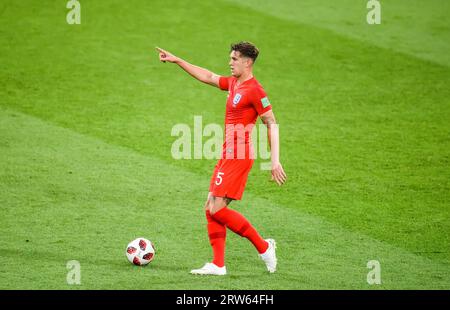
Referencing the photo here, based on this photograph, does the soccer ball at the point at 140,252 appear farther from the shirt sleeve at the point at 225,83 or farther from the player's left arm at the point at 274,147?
the shirt sleeve at the point at 225,83

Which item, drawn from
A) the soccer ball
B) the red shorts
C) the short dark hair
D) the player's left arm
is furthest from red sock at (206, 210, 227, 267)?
the short dark hair

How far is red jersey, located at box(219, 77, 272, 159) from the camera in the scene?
7.23m

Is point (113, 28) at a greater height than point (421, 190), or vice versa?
point (113, 28)

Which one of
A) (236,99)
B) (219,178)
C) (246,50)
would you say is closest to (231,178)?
(219,178)

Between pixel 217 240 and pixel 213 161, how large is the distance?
141 inches

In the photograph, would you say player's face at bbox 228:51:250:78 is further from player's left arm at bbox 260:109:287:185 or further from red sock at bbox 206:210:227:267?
red sock at bbox 206:210:227:267

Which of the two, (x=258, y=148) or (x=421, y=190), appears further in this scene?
→ (x=258, y=148)

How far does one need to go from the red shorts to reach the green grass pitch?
745 mm

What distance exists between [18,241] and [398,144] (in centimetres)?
572

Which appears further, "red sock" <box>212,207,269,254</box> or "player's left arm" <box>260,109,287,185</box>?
"red sock" <box>212,207,269,254</box>
